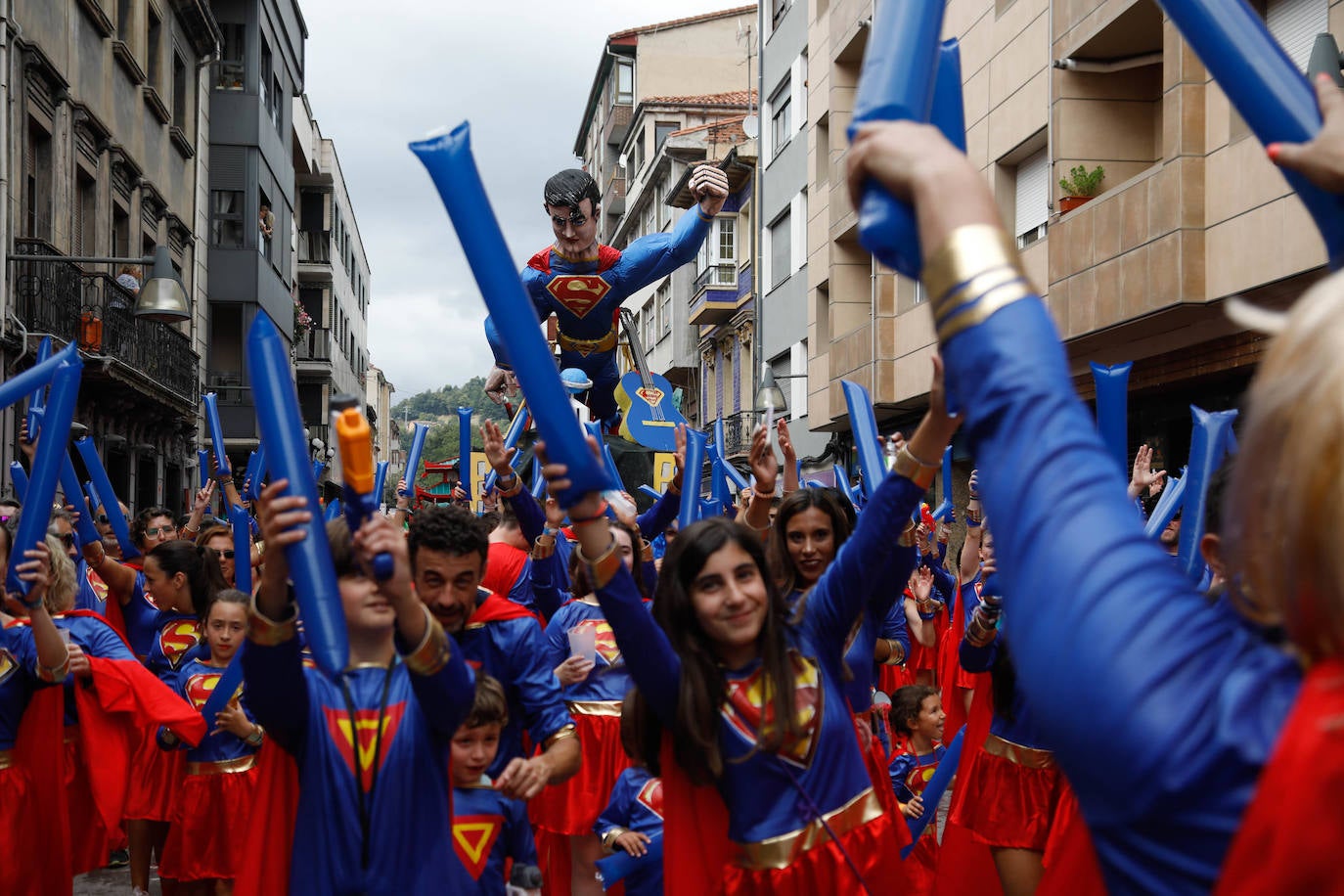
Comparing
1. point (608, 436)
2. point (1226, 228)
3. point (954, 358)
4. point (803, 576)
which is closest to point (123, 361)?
point (608, 436)

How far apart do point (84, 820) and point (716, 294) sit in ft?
110

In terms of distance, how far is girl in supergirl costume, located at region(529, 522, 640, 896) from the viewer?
5.90m

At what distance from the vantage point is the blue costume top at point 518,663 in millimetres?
3918

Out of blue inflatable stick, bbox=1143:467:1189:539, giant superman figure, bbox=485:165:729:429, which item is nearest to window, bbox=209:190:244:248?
giant superman figure, bbox=485:165:729:429

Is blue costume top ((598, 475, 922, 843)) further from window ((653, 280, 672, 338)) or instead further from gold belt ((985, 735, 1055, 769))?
window ((653, 280, 672, 338))

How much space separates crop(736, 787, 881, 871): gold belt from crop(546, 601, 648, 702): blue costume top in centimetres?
246

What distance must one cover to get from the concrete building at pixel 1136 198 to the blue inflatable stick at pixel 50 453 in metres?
9.61

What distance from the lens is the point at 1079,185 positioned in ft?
49.8

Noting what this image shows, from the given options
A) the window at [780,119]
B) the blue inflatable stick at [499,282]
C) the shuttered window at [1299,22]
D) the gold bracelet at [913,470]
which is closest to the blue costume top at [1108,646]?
the blue inflatable stick at [499,282]

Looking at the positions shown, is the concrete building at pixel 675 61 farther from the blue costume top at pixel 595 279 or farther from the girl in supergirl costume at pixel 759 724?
the girl in supergirl costume at pixel 759 724

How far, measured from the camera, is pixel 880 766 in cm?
441

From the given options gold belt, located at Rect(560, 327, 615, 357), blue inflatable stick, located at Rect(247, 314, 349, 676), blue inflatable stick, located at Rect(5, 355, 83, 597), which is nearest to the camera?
blue inflatable stick, located at Rect(247, 314, 349, 676)

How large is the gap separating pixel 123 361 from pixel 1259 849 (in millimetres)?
20099

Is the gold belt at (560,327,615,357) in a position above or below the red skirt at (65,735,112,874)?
above
